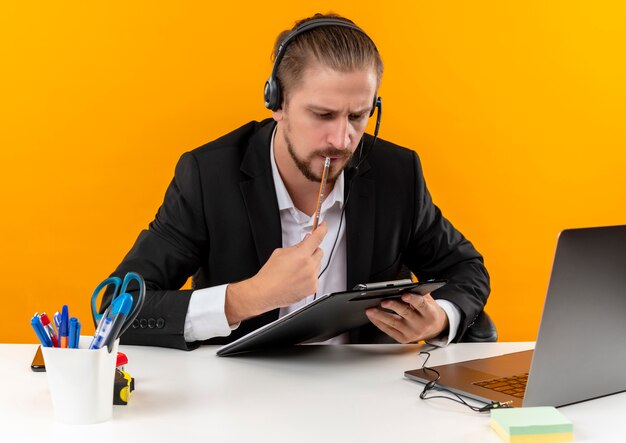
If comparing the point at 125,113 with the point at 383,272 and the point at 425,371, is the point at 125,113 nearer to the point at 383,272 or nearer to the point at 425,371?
the point at 383,272

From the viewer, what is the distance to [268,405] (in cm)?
128

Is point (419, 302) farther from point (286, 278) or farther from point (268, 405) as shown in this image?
point (268, 405)

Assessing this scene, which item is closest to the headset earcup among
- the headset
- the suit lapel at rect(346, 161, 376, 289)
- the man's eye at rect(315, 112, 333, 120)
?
A: the headset

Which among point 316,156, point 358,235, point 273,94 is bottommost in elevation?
point 358,235

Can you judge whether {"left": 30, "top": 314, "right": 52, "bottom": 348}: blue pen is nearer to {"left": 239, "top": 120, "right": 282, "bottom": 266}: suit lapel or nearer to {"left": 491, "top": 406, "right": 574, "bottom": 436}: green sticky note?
{"left": 491, "top": 406, "right": 574, "bottom": 436}: green sticky note

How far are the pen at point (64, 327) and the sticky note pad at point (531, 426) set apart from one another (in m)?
0.62

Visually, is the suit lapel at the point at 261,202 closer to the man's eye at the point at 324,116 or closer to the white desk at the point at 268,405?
the man's eye at the point at 324,116

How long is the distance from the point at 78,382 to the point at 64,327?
0.08 metres

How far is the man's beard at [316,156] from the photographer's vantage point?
190cm

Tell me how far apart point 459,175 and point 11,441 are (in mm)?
2182

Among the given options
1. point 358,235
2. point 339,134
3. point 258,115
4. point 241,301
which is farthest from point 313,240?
point 258,115

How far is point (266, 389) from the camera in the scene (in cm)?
138

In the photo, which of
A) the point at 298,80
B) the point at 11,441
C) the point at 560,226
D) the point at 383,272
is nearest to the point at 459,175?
the point at 560,226

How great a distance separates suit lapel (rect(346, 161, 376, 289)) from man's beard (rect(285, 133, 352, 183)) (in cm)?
10
